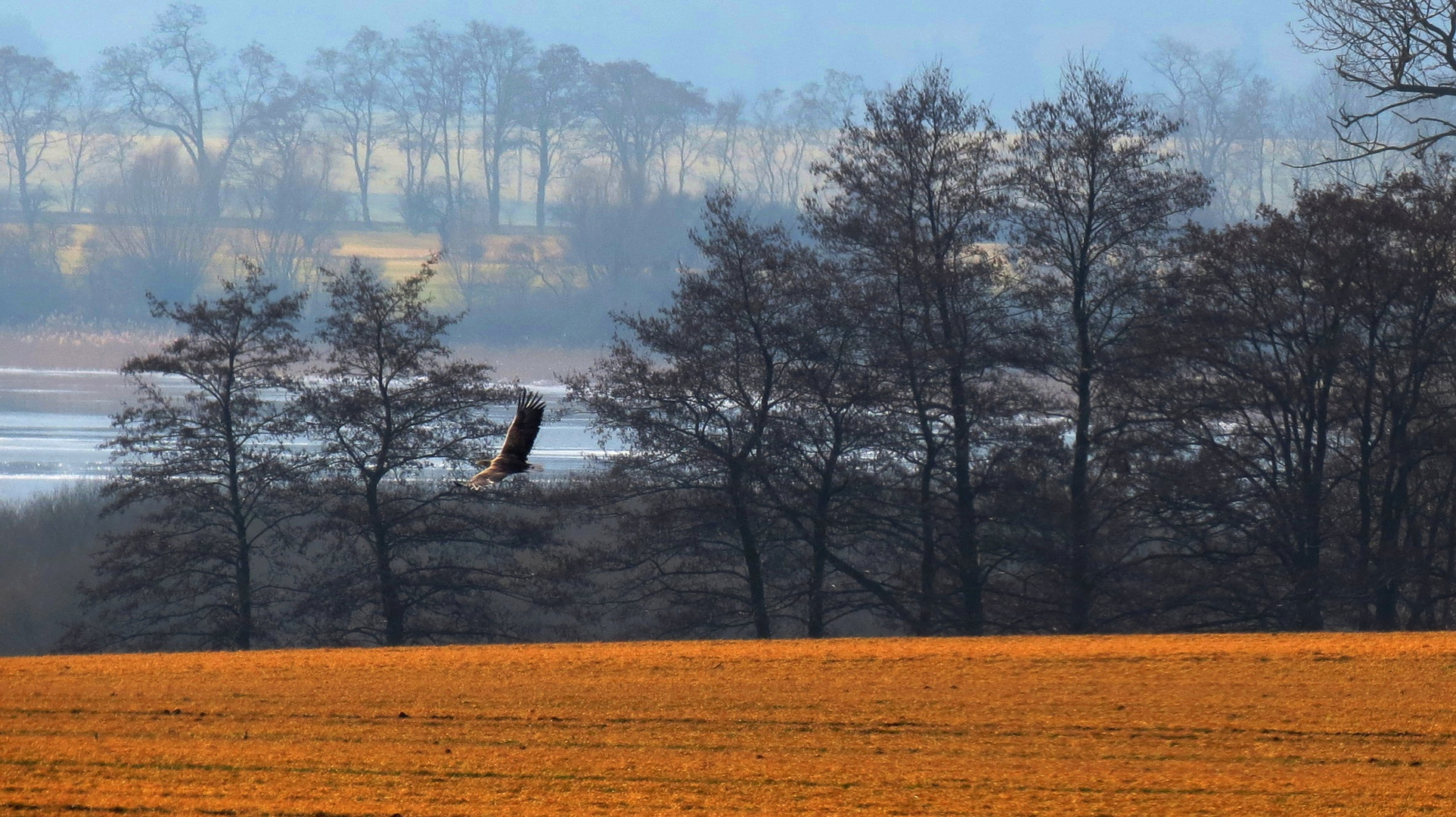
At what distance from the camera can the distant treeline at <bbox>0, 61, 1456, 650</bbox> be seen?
2545 cm

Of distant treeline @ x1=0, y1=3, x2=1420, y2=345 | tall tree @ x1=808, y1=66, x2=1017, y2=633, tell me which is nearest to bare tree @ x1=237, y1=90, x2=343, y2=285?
distant treeline @ x1=0, y1=3, x2=1420, y2=345

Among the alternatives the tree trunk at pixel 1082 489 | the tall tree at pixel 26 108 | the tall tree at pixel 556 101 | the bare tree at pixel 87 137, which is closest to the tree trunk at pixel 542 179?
the tall tree at pixel 556 101

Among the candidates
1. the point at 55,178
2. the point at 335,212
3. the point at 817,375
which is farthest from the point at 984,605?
the point at 55,178

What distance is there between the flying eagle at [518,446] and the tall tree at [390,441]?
52.3 feet

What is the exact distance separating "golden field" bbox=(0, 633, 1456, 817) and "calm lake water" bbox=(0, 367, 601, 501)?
46.4 ft

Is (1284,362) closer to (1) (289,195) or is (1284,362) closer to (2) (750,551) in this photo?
(2) (750,551)

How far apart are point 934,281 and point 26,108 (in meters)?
111

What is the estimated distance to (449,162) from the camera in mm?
112062

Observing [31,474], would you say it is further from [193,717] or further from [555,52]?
[555,52]

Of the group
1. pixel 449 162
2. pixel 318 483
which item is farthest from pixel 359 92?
pixel 318 483

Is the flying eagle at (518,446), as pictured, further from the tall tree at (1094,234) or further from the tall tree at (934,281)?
the tall tree at (1094,234)

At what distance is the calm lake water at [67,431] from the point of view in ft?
135

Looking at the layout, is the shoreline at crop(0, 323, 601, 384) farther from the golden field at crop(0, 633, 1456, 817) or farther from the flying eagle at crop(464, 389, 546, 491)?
the flying eagle at crop(464, 389, 546, 491)

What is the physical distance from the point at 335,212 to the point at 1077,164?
7686 cm
